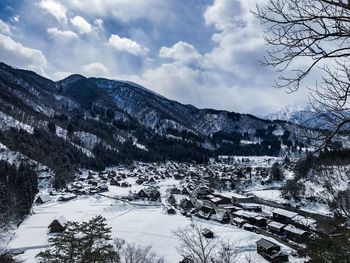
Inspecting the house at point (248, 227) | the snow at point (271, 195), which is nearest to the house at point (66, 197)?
the house at point (248, 227)

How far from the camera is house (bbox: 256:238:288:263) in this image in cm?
2661

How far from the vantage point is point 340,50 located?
360cm

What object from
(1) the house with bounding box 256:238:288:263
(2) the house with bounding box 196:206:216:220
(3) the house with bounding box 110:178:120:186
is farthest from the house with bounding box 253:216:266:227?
(3) the house with bounding box 110:178:120:186

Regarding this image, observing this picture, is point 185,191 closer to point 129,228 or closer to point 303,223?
point 303,223

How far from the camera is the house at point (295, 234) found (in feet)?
118

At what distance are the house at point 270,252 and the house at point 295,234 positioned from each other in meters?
8.85

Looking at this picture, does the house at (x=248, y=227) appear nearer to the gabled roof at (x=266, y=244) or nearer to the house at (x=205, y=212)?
the house at (x=205, y=212)

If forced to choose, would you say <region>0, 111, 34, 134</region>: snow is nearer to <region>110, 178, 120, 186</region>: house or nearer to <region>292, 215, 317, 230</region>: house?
<region>110, 178, 120, 186</region>: house

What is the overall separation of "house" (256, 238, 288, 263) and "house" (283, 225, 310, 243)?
8849 mm

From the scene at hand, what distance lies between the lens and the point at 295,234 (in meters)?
37.1

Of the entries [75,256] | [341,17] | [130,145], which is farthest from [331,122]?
[130,145]

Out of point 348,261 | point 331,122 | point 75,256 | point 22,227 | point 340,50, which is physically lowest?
point 22,227

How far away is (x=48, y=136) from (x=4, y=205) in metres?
80.4

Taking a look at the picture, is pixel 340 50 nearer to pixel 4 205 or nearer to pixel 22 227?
pixel 22 227
